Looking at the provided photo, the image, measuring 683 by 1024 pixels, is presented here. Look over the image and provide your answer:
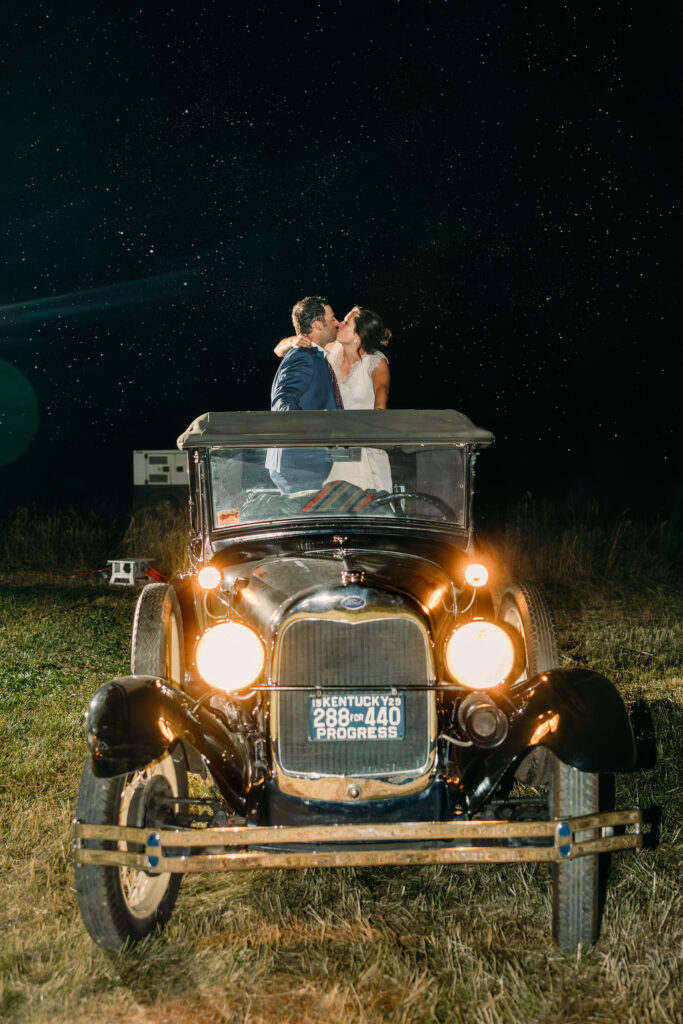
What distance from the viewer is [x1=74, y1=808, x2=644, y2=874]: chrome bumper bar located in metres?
2.48

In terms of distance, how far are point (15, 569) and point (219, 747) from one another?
33.3 ft

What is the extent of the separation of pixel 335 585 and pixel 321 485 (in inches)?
47.5

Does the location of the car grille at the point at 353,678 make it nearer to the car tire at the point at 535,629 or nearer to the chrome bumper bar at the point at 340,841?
the chrome bumper bar at the point at 340,841

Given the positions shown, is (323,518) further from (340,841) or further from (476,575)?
(340,841)

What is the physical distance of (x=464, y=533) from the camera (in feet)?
13.5

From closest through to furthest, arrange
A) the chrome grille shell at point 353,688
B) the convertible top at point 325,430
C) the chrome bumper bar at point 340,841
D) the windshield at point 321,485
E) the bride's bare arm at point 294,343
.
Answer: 1. the chrome bumper bar at point 340,841
2. the chrome grille shell at point 353,688
3. the convertible top at point 325,430
4. the windshield at point 321,485
5. the bride's bare arm at point 294,343

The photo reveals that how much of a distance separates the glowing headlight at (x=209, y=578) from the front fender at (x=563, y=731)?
4.73 ft

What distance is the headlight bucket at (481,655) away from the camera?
287 centimetres

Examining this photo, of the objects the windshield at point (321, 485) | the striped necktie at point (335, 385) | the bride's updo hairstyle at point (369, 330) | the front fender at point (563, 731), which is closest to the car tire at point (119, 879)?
the front fender at point (563, 731)

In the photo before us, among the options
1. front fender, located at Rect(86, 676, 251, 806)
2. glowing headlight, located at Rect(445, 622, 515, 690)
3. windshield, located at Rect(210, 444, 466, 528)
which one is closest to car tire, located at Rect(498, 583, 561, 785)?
windshield, located at Rect(210, 444, 466, 528)

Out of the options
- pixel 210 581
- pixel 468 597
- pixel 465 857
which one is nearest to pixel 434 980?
pixel 465 857

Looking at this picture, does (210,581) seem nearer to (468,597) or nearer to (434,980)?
(468,597)

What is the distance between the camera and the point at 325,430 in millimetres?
3994

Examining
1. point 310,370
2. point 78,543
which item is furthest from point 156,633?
point 78,543
